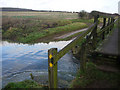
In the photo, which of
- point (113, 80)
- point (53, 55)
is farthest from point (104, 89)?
point (53, 55)

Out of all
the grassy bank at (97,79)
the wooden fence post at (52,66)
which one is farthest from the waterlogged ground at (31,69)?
the wooden fence post at (52,66)

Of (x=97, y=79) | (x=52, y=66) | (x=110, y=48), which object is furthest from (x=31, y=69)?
(x=52, y=66)

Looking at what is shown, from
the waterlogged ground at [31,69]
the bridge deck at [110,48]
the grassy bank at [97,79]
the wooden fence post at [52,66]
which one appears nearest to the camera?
the wooden fence post at [52,66]

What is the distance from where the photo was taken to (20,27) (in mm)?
26062

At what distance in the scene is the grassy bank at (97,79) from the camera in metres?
3.35

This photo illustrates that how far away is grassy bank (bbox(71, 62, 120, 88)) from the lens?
11.0ft

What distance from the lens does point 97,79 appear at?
363 cm

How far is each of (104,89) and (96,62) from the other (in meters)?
1.51

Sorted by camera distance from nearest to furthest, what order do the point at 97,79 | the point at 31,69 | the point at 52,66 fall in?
the point at 52,66
the point at 97,79
the point at 31,69

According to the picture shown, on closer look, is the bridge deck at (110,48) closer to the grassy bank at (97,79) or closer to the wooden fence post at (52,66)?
the grassy bank at (97,79)

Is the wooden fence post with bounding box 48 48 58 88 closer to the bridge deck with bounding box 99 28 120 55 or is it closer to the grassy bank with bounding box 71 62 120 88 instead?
the grassy bank with bounding box 71 62 120 88

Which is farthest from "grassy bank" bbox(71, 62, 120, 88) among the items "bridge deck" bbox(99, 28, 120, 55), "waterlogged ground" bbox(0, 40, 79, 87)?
"waterlogged ground" bbox(0, 40, 79, 87)

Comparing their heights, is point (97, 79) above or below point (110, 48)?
below

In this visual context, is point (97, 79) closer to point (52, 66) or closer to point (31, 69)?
point (52, 66)
